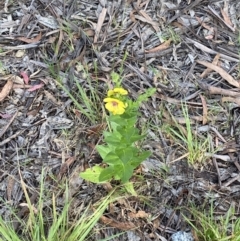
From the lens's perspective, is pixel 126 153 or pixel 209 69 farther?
pixel 209 69

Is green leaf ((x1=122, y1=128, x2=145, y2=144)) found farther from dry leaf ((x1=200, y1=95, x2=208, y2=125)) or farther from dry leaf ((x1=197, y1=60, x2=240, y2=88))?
dry leaf ((x1=197, y1=60, x2=240, y2=88))

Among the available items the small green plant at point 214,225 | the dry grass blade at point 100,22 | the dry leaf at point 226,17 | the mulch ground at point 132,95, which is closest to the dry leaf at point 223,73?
the mulch ground at point 132,95

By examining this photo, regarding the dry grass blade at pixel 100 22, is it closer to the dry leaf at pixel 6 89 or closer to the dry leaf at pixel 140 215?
the dry leaf at pixel 6 89

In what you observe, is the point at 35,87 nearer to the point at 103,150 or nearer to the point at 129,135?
the point at 103,150

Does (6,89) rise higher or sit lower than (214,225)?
higher

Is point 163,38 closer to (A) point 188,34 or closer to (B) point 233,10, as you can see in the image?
(A) point 188,34

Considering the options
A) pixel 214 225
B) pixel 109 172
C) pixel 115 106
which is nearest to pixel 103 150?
pixel 109 172

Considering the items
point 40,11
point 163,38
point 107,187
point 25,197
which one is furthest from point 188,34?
point 25,197
